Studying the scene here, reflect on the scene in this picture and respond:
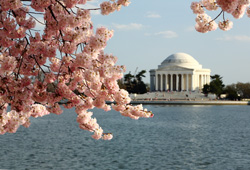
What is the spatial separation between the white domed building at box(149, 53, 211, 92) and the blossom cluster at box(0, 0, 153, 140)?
13971 centimetres

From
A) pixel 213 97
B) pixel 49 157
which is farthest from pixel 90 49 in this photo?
pixel 213 97

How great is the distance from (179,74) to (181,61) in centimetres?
536

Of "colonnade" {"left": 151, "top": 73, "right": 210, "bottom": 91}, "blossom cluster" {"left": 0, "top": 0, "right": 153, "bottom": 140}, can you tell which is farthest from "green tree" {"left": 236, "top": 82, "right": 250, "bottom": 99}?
"blossom cluster" {"left": 0, "top": 0, "right": 153, "bottom": 140}

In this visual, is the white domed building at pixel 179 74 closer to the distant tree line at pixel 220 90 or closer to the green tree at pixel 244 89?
the green tree at pixel 244 89

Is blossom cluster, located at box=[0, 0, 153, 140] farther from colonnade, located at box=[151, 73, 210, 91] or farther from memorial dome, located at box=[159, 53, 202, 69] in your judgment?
memorial dome, located at box=[159, 53, 202, 69]

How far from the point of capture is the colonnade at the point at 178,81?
486 ft

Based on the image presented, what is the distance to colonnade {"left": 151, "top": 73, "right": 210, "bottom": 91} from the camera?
14825 cm

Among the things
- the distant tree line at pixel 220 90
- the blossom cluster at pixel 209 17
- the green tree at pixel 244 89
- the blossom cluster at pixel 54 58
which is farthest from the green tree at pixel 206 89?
the blossom cluster at pixel 54 58

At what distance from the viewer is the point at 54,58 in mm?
8070

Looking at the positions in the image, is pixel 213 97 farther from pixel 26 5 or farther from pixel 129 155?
pixel 26 5

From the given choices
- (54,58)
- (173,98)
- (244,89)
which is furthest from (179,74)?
(54,58)

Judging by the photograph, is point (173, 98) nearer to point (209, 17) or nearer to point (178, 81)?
point (178, 81)

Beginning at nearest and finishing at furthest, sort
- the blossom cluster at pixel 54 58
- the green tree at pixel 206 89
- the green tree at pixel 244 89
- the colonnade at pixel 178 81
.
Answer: the blossom cluster at pixel 54 58, the green tree at pixel 206 89, the green tree at pixel 244 89, the colonnade at pixel 178 81

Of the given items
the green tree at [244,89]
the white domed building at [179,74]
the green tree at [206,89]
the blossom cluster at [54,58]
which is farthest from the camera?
→ the green tree at [244,89]
